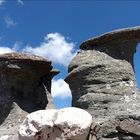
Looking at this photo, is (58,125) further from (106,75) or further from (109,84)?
(106,75)

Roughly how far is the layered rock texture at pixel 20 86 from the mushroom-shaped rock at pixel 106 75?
5.83 feet

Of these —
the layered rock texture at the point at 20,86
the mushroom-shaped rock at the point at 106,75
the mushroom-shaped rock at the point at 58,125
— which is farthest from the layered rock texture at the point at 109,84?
the layered rock texture at the point at 20,86

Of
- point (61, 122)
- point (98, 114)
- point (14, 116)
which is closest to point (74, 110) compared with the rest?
point (61, 122)

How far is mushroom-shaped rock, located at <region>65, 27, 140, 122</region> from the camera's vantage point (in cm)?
866

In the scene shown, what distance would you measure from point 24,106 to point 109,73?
10.1ft

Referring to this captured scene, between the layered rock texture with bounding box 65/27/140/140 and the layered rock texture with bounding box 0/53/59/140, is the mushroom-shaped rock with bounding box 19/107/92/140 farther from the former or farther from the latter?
the layered rock texture with bounding box 0/53/59/140

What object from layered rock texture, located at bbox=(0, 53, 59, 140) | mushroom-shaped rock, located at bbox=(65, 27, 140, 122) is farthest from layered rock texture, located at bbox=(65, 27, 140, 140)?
layered rock texture, located at bbox=(0, 53, 59, 140)

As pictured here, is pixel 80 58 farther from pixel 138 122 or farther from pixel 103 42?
pixel 138 122

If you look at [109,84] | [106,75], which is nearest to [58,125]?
[109,84]

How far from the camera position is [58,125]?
25.1 ft

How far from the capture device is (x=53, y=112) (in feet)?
25.9

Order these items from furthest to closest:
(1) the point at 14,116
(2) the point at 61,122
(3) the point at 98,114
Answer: (1) the point at 14,116 < (3) the point at 98,114 < (2) the point at 61,122

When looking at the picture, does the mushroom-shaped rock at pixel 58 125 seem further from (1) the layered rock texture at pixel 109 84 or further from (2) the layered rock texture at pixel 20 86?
(2) the layered rock texture at pixel 20 86

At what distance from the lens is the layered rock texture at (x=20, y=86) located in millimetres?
11078
